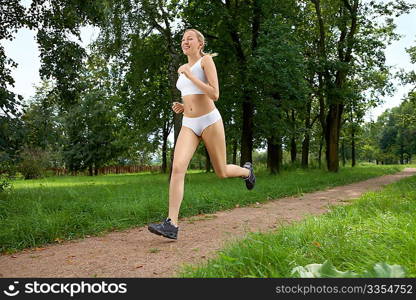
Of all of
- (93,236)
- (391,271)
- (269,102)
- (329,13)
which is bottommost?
(93,236)

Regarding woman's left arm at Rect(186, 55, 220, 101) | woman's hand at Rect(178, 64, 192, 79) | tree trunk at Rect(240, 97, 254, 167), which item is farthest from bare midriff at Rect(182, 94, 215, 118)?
tree trunk at Rect(240, 97, 254, 167)

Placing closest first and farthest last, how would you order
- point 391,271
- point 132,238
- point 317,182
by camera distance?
point 391,271 → point 132,238 → point 317,182

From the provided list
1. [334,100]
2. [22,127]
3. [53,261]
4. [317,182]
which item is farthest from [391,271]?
[334,100]

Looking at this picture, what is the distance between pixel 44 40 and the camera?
10.2 meters

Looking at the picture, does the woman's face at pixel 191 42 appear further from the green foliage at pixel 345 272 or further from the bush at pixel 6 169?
the bush at pixel 6 169

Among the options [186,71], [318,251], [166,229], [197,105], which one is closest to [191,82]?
A: [186,71]

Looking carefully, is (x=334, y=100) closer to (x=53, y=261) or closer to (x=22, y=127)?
(x=22, y=127)

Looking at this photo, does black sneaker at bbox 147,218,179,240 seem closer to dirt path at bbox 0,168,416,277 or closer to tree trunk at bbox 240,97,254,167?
dirt path at bbox 0,168,416,277

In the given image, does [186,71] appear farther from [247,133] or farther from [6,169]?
[247,133]

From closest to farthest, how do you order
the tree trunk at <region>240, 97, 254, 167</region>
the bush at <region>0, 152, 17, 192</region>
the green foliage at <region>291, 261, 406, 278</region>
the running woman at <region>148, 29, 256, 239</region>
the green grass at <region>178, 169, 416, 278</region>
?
1. the green foliage at <region>291, 261, 406, 278</region>
2. the green grass at <region>178, 169, 416, 278</region>
3. the running woman at <region>148, 29, 256, 239</region>
4. the bush at <region>0, 152, 17, 192</region>
5. the tree trunk at <region>240, 97, 254, 167</region>

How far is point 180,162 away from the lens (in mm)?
4527

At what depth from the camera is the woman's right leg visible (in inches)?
179

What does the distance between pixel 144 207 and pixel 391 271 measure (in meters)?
5.52

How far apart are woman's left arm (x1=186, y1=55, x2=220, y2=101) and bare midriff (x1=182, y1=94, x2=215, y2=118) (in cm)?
16
